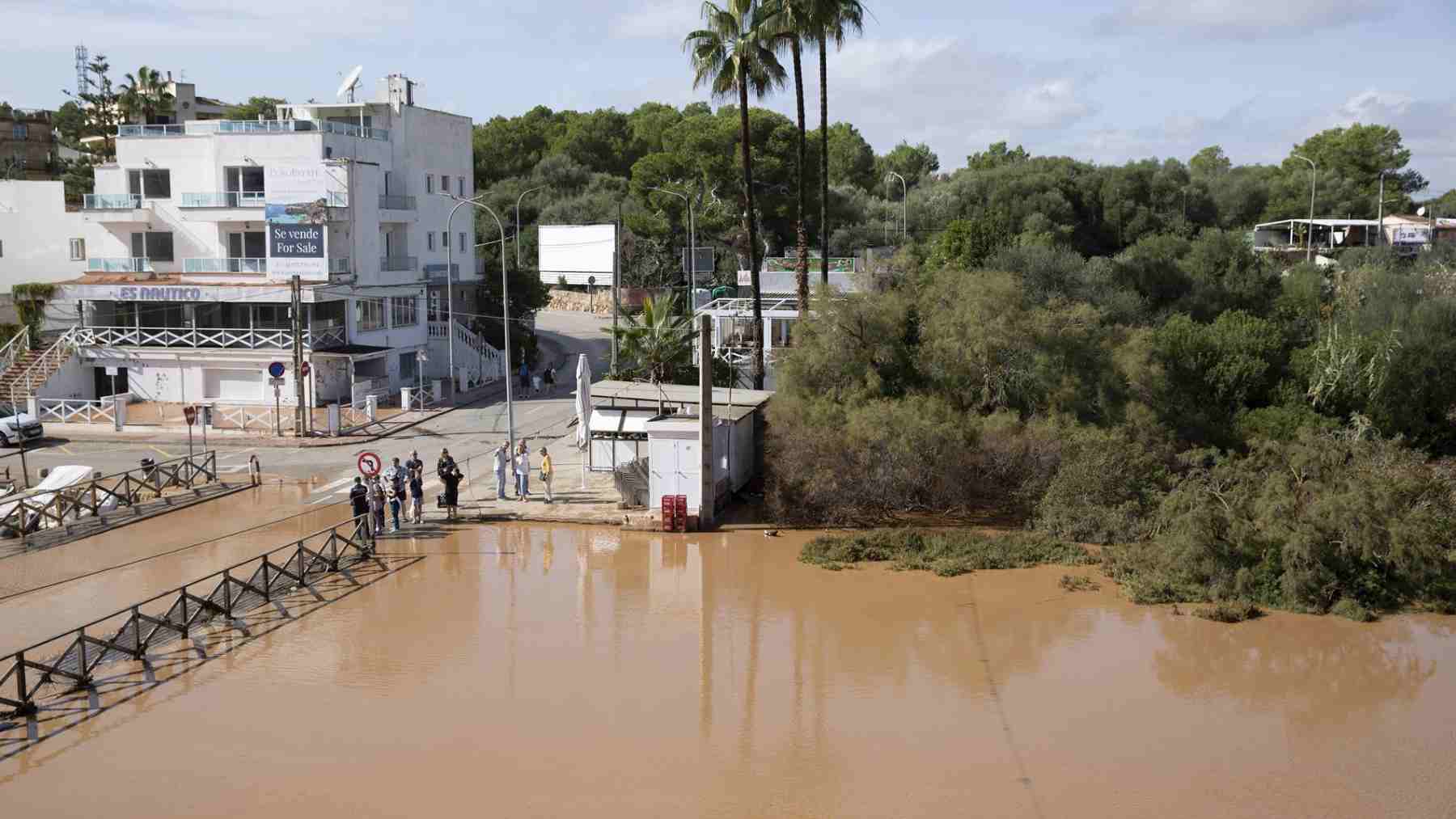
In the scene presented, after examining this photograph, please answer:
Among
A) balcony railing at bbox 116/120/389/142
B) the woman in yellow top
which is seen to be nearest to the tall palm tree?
the woman in yellow top

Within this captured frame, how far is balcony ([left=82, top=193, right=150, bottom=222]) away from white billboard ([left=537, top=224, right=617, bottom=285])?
32336 mm

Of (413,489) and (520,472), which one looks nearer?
(413,489)

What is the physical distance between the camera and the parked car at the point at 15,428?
112 feet

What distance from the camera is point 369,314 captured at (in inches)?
1752

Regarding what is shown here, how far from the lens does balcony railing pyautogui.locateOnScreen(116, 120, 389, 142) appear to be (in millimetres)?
44031

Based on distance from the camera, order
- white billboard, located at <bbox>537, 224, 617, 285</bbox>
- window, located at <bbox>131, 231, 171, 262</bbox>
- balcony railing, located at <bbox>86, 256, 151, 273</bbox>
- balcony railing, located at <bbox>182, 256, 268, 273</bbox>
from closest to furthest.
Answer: balcony railing, located at <bbox>182, 256, 268, 273</bbox>, balcony railing, located at <bbox>86, 256, 151, 273</bbox>, window, located at <bbox>131, 231, 171, 262</bbox>, white billboard, located at <bbox>537, 224, 617, 285</bbox>

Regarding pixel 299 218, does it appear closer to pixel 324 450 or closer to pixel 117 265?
pixel 117 265

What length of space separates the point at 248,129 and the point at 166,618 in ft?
100

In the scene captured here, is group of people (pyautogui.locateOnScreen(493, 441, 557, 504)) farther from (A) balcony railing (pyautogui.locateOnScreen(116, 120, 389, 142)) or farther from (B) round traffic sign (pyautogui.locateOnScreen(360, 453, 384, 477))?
(A) balcony railing (pyautogui.locateOnScreen(116, 120, 389, 142))

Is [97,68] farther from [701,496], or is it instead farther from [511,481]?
[701,496]

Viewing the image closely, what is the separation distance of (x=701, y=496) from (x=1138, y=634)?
33.3 feet

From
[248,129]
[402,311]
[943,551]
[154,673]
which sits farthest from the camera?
[402,311]

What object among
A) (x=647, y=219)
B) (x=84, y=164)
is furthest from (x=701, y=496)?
(x=84, y=164)

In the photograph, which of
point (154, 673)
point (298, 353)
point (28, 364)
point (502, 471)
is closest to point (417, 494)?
point (502, 471)
